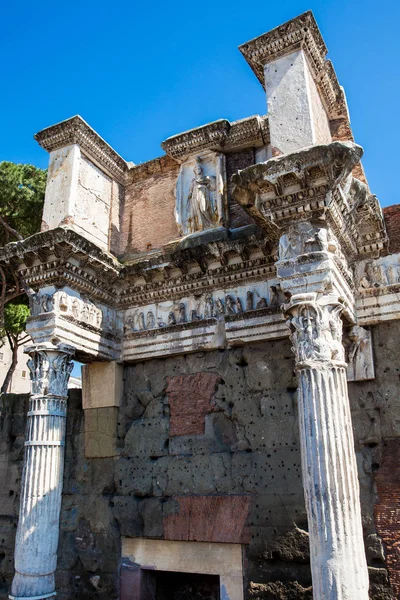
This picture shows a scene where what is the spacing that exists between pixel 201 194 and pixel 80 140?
2.07 metres

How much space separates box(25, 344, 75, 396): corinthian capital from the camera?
21.2 feet

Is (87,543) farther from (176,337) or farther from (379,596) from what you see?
(379,596)

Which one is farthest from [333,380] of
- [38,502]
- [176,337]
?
[38,502]

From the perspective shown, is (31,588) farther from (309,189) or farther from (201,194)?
(201,194)

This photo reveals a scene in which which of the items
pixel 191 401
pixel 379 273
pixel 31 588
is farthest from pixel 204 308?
pixel 31 588

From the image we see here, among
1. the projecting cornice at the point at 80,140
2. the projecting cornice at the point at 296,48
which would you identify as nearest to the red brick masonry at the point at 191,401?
the projecting cornice at the point at 80,140

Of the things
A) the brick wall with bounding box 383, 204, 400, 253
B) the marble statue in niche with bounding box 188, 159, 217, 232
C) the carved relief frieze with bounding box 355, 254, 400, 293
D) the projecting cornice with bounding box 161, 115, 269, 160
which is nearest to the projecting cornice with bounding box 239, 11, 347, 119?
the projecting cornice with bounding box 161, 115, 269, 160

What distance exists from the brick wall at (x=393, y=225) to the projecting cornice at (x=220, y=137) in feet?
7.08

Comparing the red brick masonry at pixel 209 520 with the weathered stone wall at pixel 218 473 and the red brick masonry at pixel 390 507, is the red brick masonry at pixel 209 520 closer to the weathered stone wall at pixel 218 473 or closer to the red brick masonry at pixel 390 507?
the weathered stone wall at pixel 218 473

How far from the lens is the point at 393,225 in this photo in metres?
6.32

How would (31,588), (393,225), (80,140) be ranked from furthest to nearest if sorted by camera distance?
1. (80,140)
2. (393,225)
3. (31,588)

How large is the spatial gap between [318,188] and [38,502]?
4.91 meters

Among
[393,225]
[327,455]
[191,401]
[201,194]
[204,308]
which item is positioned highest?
[201,194]

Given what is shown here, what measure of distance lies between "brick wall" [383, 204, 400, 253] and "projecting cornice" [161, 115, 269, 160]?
216cm
